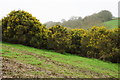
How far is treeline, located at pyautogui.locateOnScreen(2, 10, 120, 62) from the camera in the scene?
17.2 metres

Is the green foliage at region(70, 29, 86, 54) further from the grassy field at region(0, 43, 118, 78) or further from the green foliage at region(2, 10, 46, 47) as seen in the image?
the grassy field at region(0, 43, 118, 78)

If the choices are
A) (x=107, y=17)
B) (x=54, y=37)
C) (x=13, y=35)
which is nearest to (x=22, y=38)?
(x=13, y=35)

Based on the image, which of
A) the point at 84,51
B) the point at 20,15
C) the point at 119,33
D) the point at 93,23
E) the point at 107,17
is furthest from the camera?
the point at 107,17

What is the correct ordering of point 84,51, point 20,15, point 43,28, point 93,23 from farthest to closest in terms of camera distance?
point 93,23 < point 84,51 < point 43,28 < point 20,15

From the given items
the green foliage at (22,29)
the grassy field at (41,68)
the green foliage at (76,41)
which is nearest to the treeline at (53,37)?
the green foliage at (22,29)

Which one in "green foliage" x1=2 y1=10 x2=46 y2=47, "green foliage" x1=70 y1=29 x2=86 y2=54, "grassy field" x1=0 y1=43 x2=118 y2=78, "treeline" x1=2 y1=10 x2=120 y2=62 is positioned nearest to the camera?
"grassy field" x1=0 y1=43 x2=118 y2=78

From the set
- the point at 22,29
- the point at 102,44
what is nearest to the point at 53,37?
the point at 22,29

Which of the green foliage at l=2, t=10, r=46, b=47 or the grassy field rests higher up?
the green foliage at l=2, t=10, r=46, b=47

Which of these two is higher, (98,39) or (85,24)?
(85,24)

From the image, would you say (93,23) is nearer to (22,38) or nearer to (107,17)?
(107,17)

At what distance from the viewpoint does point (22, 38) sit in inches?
692

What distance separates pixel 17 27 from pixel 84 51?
35.8ft

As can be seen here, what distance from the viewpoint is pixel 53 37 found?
745 inches

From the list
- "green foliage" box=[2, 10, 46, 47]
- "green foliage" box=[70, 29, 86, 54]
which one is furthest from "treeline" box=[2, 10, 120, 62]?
"green foliage" box=[70, 29, 86, 54]
